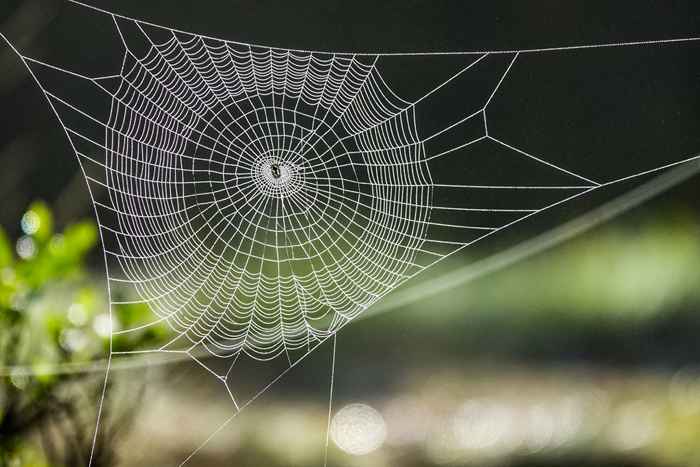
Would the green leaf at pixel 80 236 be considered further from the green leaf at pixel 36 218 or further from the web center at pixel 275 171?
the web center at pixel 275 171

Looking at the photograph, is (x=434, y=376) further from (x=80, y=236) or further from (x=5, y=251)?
(x=5, y=251)

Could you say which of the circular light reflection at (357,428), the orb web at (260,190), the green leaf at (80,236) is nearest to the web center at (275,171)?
the orb web at (260,190)

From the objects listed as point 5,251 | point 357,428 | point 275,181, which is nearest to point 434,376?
point 357,428

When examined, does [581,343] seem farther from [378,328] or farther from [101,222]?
[101,222]

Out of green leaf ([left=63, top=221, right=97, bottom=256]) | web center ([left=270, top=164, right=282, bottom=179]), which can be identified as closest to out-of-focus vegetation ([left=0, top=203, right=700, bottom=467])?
green leaf ([left=63, top=221, right=97, bottom=256])

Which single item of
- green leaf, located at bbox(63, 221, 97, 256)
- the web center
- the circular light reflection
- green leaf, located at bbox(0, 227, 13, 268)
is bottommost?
the circular light reflection

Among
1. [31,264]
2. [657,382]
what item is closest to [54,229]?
[31,264]

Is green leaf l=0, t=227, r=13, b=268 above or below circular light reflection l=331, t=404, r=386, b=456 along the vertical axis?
above

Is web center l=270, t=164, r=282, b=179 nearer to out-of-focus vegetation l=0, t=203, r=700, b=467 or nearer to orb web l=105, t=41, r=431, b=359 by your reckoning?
orb web l=105, t=41, r=431, b=359
